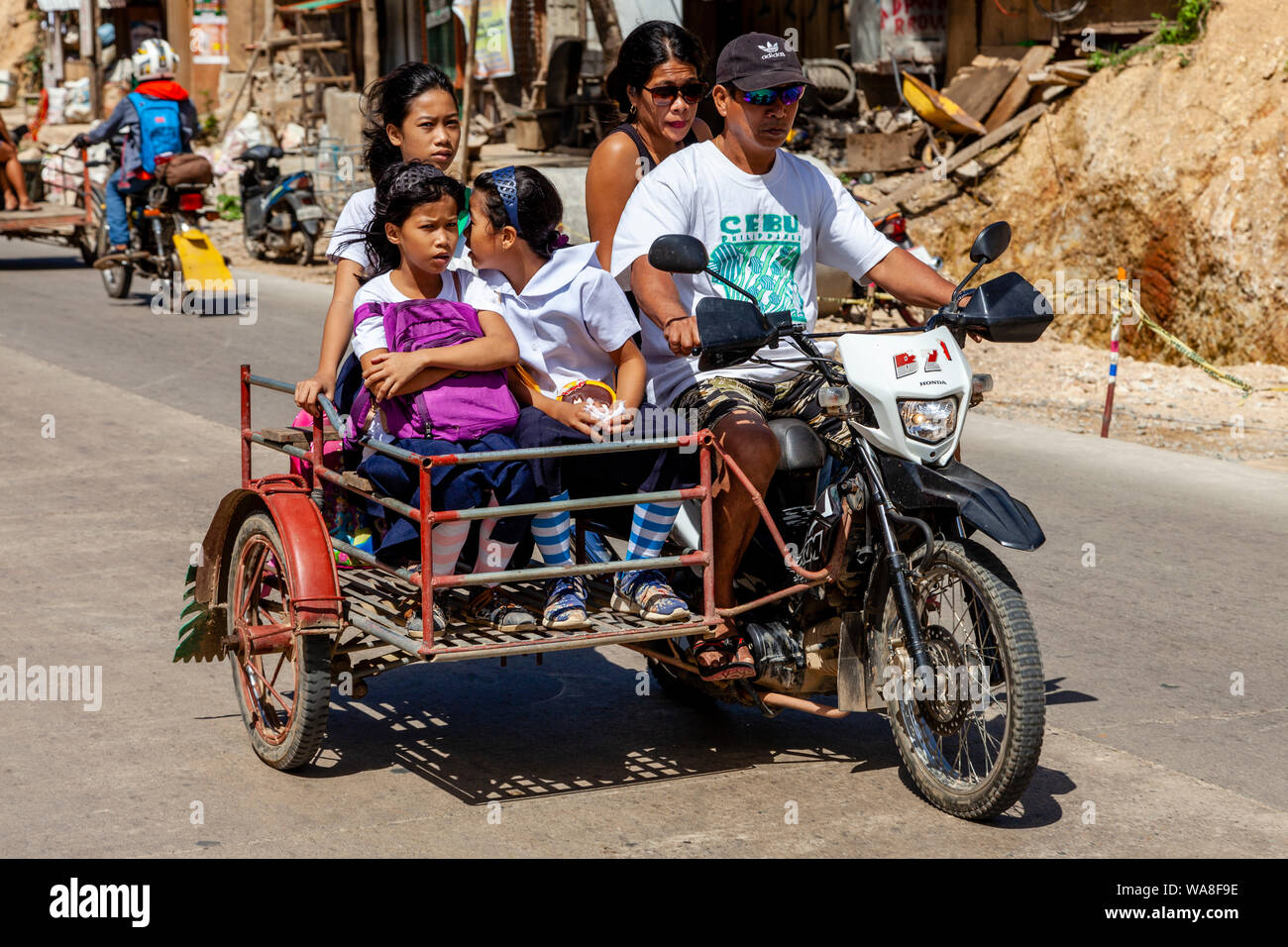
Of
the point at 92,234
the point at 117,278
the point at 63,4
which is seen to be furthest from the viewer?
the point at 63,4

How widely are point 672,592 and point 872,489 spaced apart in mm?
632

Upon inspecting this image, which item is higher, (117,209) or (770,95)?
(770,95)

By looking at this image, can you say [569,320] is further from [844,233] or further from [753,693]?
[753,693]

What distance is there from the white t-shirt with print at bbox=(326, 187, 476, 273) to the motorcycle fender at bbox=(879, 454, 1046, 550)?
1572 mm

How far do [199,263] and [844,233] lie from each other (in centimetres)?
1142

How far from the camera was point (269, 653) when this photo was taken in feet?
15.0

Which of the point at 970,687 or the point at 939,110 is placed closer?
the point at 970,687

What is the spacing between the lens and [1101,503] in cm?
795

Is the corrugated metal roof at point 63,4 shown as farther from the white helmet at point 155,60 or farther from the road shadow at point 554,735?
the road shadow at point 554,735

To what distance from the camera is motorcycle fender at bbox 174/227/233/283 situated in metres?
14.9

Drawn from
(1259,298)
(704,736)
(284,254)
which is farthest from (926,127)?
(704,736)

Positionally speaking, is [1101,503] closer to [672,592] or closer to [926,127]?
[672,592]

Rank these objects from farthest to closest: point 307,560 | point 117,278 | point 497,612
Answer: point 117,278, point 307,560, point 497,612

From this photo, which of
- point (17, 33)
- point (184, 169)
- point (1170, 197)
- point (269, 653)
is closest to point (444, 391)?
point (269, 653)
